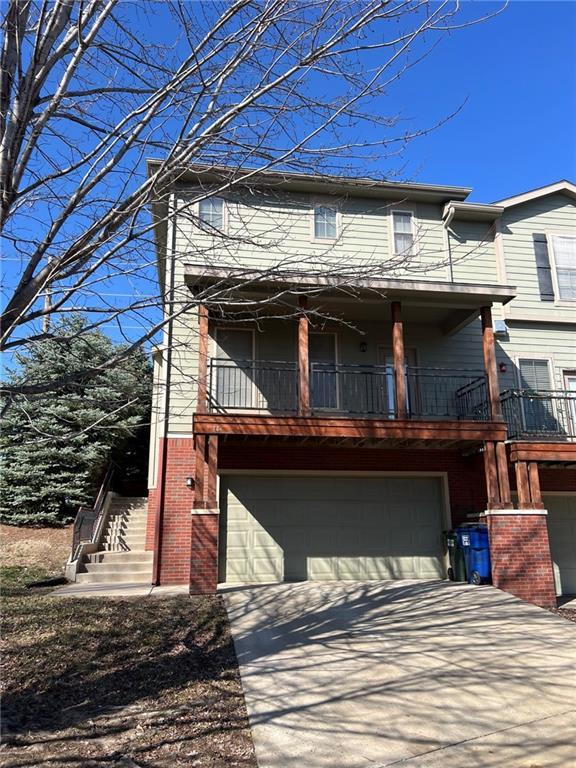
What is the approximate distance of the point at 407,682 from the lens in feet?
18.5

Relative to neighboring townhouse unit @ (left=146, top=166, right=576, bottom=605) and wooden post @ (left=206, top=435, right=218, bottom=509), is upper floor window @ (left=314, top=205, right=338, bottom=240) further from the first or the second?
wooden post @ (left=206, top=435, right=218, bottom=509)

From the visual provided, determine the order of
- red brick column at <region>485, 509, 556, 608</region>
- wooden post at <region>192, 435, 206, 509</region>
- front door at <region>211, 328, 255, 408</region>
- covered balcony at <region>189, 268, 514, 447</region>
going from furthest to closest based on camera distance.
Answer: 1. front door at <region>211, 328, 255, 408</region>
2. covered balcony at <region>189, 268, 514, 447</region>
3. red brick column at <region>485, 509, 556, 608</region>
4. wooden post at <region>192, 435, 206, 509</region>

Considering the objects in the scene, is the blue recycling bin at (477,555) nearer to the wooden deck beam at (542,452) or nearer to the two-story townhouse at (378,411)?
the two-story townhouse at (378,411)

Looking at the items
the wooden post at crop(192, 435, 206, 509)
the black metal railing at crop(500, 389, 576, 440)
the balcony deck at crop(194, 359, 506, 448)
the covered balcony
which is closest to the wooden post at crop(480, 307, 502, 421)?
the covered balcony

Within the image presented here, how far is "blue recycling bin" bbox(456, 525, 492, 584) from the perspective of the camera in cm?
1030

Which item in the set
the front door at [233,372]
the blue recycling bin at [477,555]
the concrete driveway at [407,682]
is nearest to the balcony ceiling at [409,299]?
the front door at [233,372]

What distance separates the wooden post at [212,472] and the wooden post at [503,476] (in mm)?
4993

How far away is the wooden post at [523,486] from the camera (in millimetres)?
Result: 10375

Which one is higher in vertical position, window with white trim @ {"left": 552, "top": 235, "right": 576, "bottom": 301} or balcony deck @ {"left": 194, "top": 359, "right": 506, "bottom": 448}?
window with white trim @ {"left": 552, "top": 235, "right": 576, "bottom": 301}

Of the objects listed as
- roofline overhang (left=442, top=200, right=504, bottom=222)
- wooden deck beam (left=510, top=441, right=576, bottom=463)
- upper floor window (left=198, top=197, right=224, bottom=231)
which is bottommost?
wooden deck beam (left=510, top=441, right=576, bottom=463)

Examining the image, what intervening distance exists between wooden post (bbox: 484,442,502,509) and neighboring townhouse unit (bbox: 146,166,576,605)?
0.08 ft

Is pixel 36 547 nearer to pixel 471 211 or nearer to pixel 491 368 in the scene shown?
pixel 491 368

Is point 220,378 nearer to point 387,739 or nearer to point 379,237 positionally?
point 379,237

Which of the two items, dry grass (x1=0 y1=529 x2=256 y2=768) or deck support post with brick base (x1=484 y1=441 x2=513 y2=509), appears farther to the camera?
deck support post with brick base (x1=484 y1=441 x2=513 y2=509)
